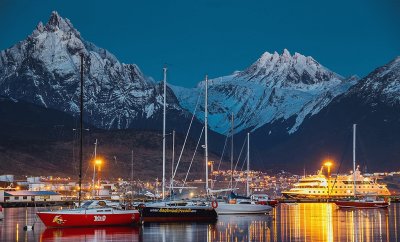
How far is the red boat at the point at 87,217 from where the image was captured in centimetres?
8869

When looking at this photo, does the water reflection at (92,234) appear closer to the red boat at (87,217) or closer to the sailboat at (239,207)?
the red boat at (87,217)

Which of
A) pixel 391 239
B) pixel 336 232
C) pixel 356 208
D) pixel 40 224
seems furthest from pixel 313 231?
pixel 356 208

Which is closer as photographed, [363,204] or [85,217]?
[85,217]

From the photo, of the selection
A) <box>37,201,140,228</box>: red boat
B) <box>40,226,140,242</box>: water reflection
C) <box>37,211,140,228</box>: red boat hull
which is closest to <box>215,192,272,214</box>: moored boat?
<box>37,201,140,228</box>: red boat

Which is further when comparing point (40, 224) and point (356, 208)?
point (356, 208)

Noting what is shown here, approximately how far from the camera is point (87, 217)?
292 feet

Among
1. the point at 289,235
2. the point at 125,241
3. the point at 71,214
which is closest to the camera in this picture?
the point at 125,241

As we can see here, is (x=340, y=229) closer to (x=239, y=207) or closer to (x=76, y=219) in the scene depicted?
(x=76, y=219)

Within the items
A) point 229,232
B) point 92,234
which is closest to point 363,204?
point 229,232

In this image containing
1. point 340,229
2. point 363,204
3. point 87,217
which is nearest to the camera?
point 87,217

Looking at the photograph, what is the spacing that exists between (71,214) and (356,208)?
231 feet

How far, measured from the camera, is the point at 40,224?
9825 centimetres

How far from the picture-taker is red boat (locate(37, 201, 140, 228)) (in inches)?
3492

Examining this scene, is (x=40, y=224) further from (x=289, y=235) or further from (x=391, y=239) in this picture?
(x=391, y=239)
